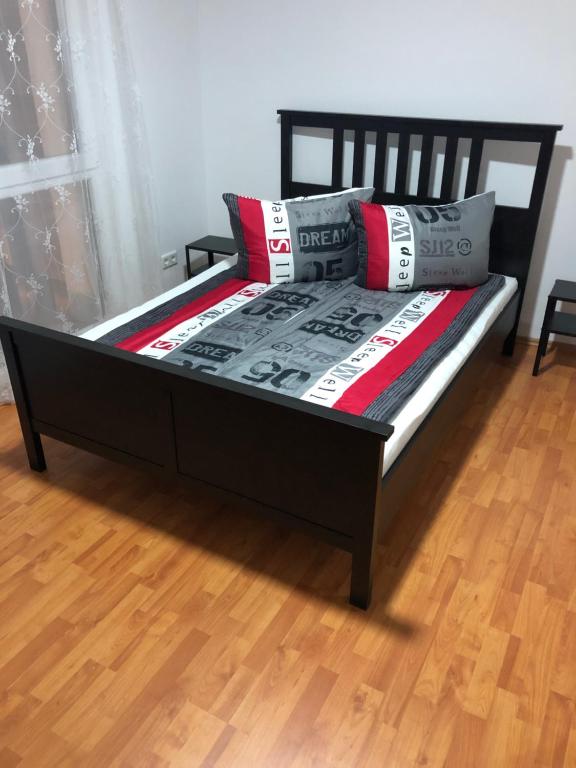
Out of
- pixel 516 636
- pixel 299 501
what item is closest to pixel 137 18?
pixel 299 501

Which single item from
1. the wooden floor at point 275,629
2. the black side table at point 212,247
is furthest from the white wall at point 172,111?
the wooden floor at point 275,629

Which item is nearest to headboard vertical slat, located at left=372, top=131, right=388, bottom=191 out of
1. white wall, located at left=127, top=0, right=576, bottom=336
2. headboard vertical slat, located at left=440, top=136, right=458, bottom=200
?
white wall, located at left=127, top=0, right=576, bottom=336

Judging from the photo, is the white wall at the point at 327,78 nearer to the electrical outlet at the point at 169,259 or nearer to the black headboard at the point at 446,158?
the electrical outlet at the point at 169,259

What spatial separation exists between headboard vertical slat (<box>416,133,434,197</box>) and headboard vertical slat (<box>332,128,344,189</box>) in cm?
41

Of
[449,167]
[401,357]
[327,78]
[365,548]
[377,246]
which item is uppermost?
[327,78]

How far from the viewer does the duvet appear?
80.4 inches

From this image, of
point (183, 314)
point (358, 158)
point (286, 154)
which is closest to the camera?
point (183, 314)

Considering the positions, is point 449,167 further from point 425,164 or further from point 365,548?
point 365,548

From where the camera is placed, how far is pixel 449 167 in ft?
10.1

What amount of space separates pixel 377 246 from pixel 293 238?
0.36 meters

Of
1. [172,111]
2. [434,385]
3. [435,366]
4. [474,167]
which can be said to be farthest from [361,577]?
[172,111]

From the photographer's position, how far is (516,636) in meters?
1.79

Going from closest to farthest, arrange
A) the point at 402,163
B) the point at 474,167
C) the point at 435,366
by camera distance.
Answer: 1. the point at 435,366
2. the point at 474,167
3. the point at 402,163

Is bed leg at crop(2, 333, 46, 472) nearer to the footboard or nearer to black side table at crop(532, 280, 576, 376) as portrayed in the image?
the footboard
